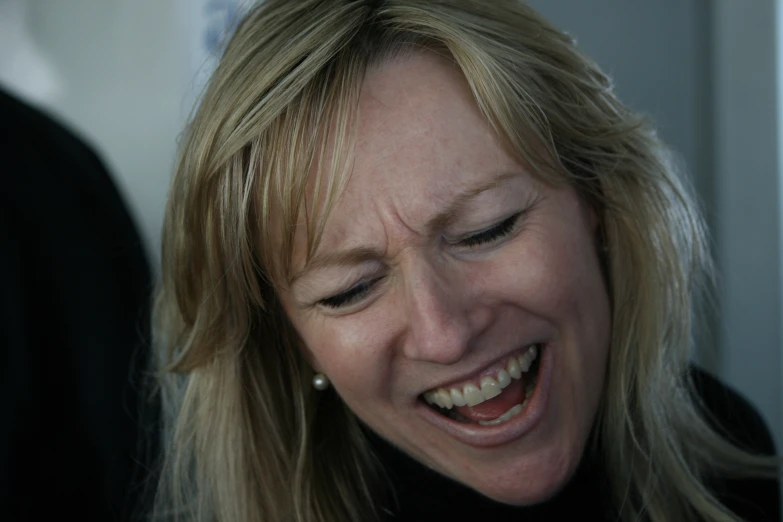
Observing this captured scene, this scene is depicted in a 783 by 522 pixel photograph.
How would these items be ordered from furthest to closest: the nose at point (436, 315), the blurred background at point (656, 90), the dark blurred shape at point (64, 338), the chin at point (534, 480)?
1. the blurred background at point (656, 90)
2. the dark blurred shape at point (64, 338)
3. the chin at point (534, 480)
4. the nose at point (436, 315)

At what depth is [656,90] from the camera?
61.4 inches

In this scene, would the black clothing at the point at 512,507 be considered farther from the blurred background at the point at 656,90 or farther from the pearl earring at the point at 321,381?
the blurred background at the point at 656,90

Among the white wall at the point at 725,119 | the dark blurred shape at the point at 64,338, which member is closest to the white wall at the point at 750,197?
the white wall at the point at 725,119

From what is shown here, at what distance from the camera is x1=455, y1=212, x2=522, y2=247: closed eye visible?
913 millimetres

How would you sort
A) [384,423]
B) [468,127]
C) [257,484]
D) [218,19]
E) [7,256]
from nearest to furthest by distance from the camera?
[468,127], [384,423], [257,484], [7,256], [218,19]

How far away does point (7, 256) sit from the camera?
1.33 m

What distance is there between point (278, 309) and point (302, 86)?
1.08 ft

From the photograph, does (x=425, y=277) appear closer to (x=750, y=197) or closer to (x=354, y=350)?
(x=354, y=350)

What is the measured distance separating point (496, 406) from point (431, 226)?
0.90 ft

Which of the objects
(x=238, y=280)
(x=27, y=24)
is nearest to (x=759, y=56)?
(x=238, y=280)

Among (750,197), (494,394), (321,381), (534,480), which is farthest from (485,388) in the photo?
(750,197)

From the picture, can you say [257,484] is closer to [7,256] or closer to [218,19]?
[7,256]

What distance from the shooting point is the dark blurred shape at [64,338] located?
132cm

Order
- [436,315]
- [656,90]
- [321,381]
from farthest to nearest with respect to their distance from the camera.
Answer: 1. [656,90]
2. [321,381]
3. [436,315]
